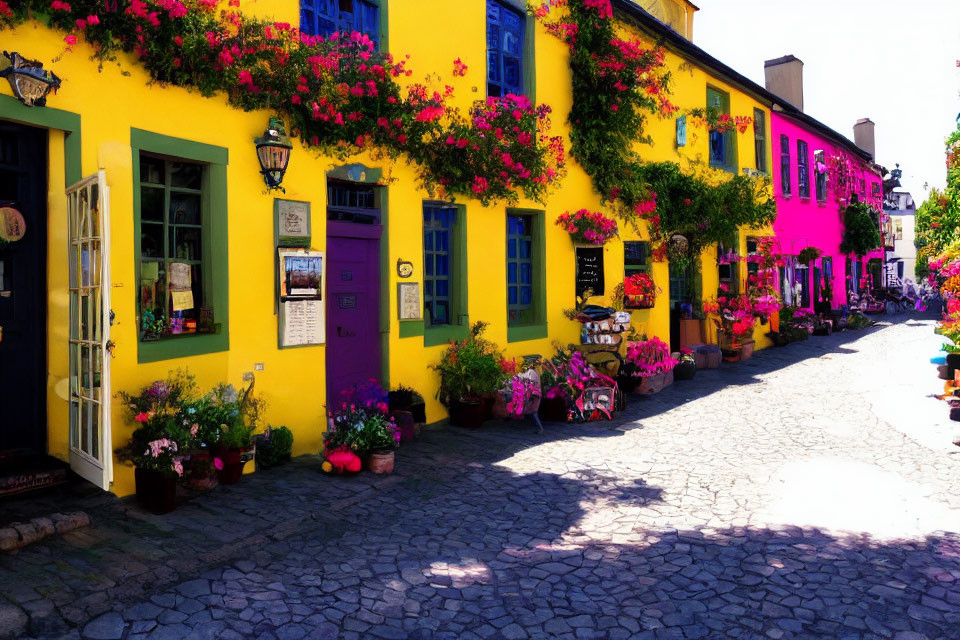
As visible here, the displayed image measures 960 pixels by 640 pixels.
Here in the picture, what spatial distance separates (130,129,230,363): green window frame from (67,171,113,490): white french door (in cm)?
56

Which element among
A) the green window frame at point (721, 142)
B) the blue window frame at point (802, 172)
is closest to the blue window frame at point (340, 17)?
the green window frame at point (721, 142)

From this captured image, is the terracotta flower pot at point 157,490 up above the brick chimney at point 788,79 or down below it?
below

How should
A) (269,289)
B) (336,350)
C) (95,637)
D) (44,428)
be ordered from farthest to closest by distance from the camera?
(336,350) < (269,289) < (44,428) < (95,637)

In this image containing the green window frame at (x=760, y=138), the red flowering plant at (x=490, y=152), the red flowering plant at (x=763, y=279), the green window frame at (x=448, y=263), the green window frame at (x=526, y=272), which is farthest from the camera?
the green window frame at (x=760, y=138)

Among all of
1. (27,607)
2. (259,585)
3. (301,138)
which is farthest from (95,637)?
(301,138)

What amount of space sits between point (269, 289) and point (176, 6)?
8.25 ft

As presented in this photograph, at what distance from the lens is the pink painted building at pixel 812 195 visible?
18922 mm

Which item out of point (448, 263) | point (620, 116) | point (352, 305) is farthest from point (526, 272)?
point (352, 305)

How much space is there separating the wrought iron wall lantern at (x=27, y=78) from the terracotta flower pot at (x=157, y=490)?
8.90 ft

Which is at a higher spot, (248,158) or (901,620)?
(248,158)

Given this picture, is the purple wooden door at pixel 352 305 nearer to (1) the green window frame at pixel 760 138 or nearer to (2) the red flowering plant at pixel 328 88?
(2) the red flowering plant at pixel 328 88

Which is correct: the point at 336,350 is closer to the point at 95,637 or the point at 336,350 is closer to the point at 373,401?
the point at 373,401

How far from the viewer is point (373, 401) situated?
23.9 ft

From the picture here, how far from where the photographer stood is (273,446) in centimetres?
674
